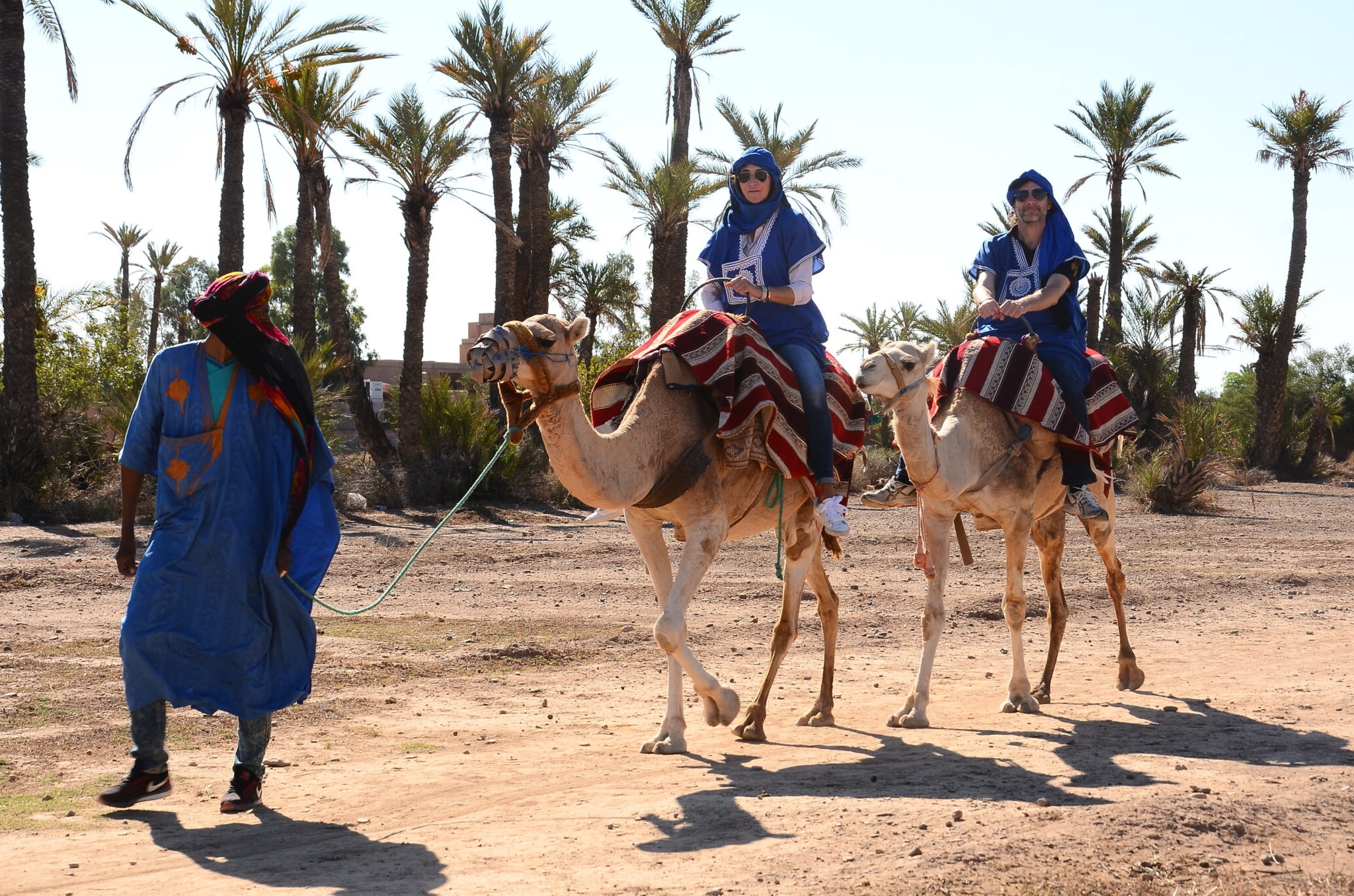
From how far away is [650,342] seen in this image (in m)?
7.31

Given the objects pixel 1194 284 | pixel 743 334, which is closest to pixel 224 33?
pixel 743 334

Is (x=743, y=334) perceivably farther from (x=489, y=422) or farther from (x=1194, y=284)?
(x=1194, y=284)

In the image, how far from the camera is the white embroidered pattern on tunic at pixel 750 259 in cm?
747

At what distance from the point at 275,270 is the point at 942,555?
55505 mm

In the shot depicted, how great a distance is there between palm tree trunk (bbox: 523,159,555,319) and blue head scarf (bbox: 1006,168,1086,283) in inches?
877

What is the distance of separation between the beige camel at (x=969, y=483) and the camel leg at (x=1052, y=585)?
10mm

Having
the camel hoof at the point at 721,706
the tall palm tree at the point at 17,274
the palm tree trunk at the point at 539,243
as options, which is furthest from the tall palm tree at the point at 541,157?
the camel hoof at the point at 721,706

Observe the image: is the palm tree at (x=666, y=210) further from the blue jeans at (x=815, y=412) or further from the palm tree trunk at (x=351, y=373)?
the blue jeans at (x=815, y=412)

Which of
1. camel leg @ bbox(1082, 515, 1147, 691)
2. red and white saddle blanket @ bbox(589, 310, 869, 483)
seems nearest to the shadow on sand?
camel leg @ bbox(1082, 515, 1147, 691)

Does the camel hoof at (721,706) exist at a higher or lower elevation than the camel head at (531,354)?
lower

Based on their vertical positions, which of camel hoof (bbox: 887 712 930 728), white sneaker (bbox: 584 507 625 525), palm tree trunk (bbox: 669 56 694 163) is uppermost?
palm tree trunk (bbox: 669 56 694 163)

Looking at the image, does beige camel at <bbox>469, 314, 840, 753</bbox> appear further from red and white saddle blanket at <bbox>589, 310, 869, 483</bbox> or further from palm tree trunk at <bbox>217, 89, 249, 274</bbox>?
palm tree trunk at <bbox>217, 89, 249, 274</bbox>

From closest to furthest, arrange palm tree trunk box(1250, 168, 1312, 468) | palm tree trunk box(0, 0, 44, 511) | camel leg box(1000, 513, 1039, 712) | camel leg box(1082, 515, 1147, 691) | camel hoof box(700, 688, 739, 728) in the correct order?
camel hoof box(700, 688, 739, 728), camel leg box(1000, 513, 1039, 712), camel leg box(1082, 515, 1147, 691), palm tree trunk box(0, 0, 44, 511), palm tree trunk box(1250, 168, 1312, 468)

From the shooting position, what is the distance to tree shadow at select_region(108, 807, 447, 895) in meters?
4.49
